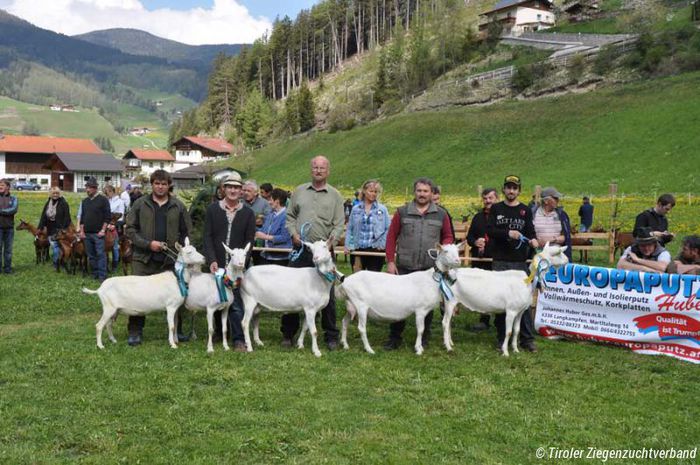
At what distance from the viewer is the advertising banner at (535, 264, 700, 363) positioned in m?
8.89

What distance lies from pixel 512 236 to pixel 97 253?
36.1 ft

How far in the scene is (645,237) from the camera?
9.49m

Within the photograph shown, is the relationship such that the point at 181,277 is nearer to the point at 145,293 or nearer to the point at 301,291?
the point at 145,293

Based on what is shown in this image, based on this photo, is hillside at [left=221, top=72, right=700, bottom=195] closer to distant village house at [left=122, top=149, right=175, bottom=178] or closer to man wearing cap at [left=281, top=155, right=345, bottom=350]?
man wearing cap at [left=281, top=155, right=345, bottom=350]

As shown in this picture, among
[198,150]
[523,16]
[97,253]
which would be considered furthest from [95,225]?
[198,150]

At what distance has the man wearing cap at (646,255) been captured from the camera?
9.37m

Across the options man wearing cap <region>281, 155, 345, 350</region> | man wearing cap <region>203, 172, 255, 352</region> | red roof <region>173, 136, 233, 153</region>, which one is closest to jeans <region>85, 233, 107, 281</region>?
man wearing cap <region>203, 172, 255, 352</region>

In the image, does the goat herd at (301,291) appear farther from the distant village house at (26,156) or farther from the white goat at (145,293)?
the distant village house at (26,156)

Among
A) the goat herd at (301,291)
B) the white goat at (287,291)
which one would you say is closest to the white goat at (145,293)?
the goat herd at (301,291)

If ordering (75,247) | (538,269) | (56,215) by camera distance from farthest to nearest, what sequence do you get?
1. (56,215)
2. (75,247)
3. (538,269)

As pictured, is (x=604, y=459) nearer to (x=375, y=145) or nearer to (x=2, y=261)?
(x=2, y=261)

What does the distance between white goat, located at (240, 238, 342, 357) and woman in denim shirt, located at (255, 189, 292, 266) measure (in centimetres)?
174

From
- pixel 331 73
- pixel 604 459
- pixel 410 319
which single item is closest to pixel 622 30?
pixel 331 73

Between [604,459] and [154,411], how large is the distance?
176 inches
